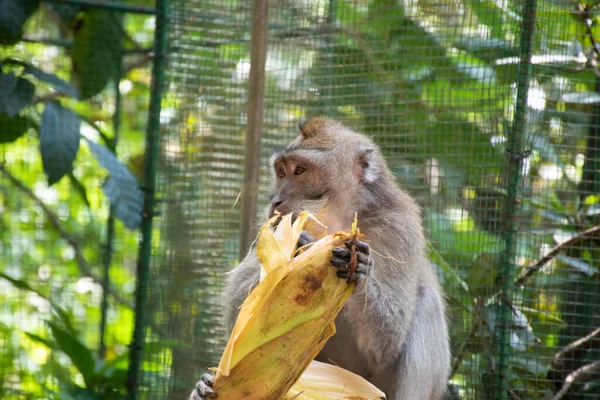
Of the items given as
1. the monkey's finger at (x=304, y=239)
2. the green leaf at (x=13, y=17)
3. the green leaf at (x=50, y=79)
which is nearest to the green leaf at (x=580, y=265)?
the monkey's finger at (x=304, y=239)

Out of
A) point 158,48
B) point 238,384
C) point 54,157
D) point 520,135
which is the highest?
point 158,48

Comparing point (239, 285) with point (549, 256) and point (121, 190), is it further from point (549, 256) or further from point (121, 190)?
point (549, 256)

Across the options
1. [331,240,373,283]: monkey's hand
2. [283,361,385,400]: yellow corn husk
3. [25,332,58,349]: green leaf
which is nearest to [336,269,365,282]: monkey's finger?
[331,240,373,283]: monkey's hand

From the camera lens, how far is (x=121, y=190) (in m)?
6.09

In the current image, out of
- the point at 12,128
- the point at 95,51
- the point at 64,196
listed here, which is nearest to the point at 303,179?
the point at 12,128

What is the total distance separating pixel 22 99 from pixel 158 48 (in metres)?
1.14

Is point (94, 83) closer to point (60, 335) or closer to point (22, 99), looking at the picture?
point (22, 99)

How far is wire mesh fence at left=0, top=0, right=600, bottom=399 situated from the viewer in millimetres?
5098

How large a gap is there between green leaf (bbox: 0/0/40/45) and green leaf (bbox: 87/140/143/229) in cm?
115

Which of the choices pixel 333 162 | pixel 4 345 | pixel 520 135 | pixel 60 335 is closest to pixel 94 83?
pixel 60 335

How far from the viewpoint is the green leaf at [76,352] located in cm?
625

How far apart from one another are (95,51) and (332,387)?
15.7 feet

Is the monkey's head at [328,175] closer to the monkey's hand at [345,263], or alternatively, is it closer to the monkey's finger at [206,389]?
the monkey's hand at [345,263]

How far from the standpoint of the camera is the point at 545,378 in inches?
Result: 209
